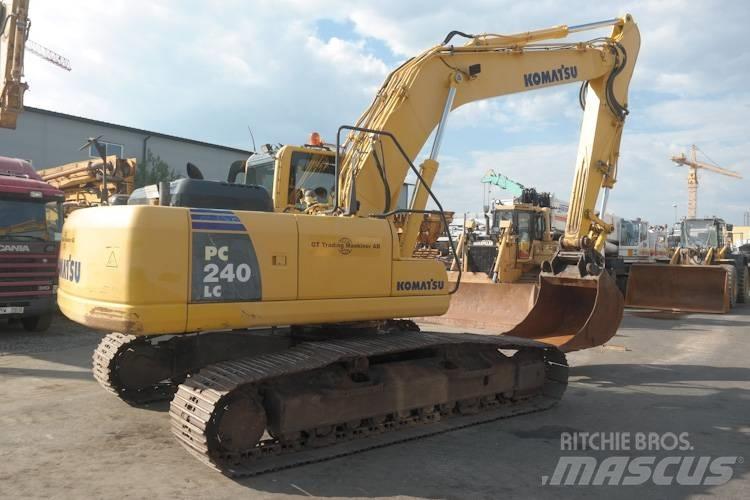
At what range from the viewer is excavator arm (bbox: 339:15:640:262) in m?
6.27

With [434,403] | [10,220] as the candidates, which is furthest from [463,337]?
[10,220]

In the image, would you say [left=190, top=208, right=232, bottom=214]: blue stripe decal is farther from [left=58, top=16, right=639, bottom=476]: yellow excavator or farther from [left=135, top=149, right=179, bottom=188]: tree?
[left=135, top=149, right=179, bottom=188]: tree

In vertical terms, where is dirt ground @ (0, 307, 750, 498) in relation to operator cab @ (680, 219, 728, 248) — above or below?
below

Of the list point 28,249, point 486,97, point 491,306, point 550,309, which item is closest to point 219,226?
point 486,97

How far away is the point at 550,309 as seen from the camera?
848cm

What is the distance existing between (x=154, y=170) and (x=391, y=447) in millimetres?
25336

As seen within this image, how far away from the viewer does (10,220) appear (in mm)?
10078

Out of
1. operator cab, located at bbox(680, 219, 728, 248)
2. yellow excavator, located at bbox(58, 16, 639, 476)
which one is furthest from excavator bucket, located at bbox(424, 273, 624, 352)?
operator cab, located at bbox(680, 219, 728, 248)

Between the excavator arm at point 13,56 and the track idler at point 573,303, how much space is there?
10885mm

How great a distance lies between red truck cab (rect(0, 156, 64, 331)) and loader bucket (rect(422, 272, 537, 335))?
272 inches

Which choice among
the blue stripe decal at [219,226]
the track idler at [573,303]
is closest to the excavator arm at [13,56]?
the blue stripe decal at [219,226]

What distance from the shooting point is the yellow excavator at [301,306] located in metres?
4.25

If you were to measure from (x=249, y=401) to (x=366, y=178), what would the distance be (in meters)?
2.69

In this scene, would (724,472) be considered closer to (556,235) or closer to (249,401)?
(249,401)
